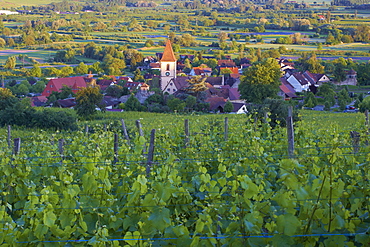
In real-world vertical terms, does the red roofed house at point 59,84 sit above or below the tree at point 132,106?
below

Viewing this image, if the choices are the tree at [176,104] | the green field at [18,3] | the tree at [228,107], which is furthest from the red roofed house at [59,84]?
the green field at [18,3]

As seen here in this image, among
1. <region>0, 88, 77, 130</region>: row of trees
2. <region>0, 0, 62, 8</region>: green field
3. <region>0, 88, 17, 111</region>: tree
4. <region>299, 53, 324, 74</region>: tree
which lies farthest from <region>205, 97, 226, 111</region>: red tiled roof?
<region>0, 0, 62, 8</region>: green field

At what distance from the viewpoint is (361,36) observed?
76688mm

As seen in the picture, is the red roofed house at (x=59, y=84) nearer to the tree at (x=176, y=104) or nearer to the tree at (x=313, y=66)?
the tree at (x=176, y=104)

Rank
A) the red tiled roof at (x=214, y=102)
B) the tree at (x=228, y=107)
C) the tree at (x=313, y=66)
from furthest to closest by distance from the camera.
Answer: the tree at (x=313, y=66) → the red tiled roof at (x=214, y=102) → the tree at (x=228, y=107)

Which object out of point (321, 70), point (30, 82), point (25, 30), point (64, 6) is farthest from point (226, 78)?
point (64, 6)

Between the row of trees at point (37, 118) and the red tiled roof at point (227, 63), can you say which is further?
the red tiled roof at point (227, 63)

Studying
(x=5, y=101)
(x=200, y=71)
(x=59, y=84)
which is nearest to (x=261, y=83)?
(x=5, y=101)

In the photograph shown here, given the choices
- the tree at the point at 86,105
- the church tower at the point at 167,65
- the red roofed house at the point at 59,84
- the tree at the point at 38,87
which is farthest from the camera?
the tree at the point at 38,87

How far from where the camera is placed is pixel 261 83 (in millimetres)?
25922

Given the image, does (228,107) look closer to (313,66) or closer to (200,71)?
(200,71)

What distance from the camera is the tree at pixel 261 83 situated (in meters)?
25.7

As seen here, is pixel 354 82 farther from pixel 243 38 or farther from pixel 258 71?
pixel 243 38

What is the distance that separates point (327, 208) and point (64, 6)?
158 meters
